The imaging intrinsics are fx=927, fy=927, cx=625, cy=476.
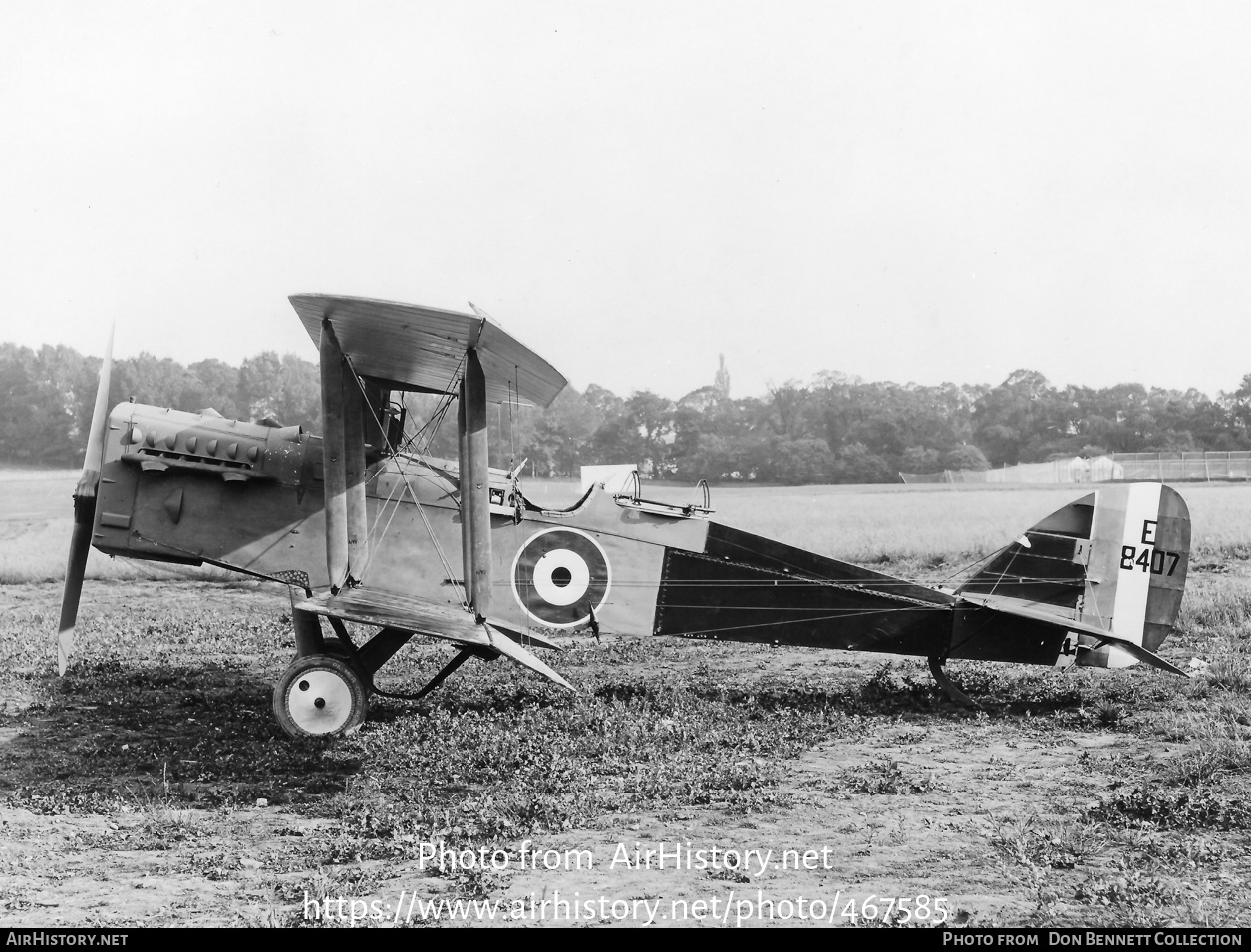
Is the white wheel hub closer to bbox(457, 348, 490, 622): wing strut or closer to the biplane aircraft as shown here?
the biplane aircraft

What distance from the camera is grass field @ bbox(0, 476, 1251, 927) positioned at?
3910 millimetres

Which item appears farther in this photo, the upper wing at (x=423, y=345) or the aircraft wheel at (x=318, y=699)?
the aircraft wheel at (x=318, y=699)

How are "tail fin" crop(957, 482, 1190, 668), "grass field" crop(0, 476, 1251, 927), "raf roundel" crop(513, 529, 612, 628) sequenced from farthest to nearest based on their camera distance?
"raf roundel" crop(513, 529, 612, 628), "tail fin" crop(957, 482, 1190, 668), "grass field" crop(0, 476, 1251, 927)

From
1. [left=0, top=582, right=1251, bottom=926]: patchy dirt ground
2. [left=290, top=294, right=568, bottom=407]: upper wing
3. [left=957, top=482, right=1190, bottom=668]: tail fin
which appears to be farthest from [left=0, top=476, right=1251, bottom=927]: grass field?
[left=290, top=294, right=568, bottom=407]: upper wing

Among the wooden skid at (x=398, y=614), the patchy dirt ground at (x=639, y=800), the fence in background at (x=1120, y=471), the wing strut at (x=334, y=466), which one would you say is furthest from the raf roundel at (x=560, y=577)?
the fence in background at (x=1120, y=471)

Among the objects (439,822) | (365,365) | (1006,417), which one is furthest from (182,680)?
(1006,417)

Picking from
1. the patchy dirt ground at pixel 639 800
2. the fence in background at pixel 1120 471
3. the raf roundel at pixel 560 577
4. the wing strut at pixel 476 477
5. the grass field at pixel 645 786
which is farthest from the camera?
the fence in background at pixel 1120 471

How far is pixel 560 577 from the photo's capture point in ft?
23.8

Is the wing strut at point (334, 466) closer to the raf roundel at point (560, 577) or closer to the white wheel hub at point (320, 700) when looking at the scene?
the white wheel hub at point (320, 700)

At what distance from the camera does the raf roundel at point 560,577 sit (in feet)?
23.7

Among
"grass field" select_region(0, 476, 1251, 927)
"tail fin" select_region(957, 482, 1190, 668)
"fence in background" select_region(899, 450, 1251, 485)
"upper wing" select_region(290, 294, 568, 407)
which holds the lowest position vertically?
"grass field" select_region(0, 476, 1251, 927)

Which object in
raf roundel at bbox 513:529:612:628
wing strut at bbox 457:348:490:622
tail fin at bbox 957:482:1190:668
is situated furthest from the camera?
raf roundel at bbox 513:529:612:628

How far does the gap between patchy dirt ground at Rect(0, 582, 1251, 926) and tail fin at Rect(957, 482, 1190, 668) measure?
0.56m

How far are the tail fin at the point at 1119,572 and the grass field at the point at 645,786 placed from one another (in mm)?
566
